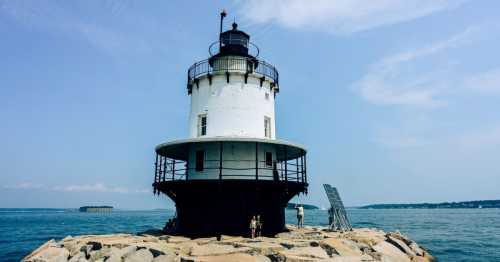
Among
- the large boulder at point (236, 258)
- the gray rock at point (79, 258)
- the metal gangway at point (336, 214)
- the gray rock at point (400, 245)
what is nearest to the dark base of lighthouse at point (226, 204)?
the large boulder at point (236, 258)

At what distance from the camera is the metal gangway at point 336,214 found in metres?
22.7

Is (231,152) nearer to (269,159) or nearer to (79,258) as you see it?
(269,159)

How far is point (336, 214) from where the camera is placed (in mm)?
22984

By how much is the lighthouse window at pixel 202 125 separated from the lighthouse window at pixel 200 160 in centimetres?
118

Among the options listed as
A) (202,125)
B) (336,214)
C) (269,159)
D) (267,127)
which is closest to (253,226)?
(269,159)

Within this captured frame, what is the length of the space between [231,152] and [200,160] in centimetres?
180

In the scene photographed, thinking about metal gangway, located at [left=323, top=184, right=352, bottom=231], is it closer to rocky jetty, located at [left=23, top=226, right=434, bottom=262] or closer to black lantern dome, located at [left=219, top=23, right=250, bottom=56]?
rocky jetty, located at [left=23, top=226, right=434, bottom=262]

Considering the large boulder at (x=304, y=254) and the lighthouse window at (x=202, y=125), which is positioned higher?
the lighthouse window at (x=202, y=125)

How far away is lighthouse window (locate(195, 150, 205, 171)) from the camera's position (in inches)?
763

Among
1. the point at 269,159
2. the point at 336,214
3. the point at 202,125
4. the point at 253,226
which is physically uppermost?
the point at 202,125

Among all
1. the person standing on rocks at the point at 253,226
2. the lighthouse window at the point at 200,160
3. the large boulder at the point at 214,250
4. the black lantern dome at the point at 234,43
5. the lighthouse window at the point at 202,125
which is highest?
the black lantern dome at the point at 234,43

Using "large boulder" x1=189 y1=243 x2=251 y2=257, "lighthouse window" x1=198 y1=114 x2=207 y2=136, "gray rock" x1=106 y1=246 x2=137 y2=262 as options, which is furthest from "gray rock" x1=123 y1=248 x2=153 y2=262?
"lighthouse window" x1=198 y1=114 x2=207 y2=136

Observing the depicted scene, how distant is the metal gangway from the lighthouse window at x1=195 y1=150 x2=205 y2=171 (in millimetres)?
9167

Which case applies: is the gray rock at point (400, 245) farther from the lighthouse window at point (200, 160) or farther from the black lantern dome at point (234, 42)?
the black lantern dome at point (234, 42)
